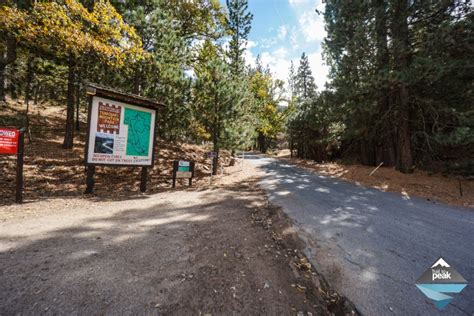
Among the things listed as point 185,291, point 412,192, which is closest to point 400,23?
point 412,192

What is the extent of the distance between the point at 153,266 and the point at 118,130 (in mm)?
5564

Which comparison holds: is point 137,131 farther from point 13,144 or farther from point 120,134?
point 13,144

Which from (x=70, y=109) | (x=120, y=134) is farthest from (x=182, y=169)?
(x=70, y=109)

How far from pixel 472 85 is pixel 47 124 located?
1030 inches

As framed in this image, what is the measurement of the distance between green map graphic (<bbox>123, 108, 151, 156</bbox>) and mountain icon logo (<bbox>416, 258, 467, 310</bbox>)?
7.83m

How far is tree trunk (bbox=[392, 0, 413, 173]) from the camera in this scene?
8.63m

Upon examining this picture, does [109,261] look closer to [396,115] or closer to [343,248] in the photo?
[343,248]

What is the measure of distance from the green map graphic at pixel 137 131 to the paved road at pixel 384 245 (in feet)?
17.2

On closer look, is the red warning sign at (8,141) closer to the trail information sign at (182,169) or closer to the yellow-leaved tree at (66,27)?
the yellow-leaved tree at (66,27)

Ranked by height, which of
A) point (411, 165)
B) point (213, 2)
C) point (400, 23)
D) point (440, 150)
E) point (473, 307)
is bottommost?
point (473, 307)

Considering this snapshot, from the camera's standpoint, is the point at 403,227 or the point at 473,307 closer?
the point at 473,307

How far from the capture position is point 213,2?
12305 millimetres

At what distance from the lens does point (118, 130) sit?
666cm

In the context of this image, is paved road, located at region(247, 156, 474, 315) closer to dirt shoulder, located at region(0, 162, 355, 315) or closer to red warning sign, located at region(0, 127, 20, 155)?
dirt shoulder, located at region(0, 162, 355, 315)
